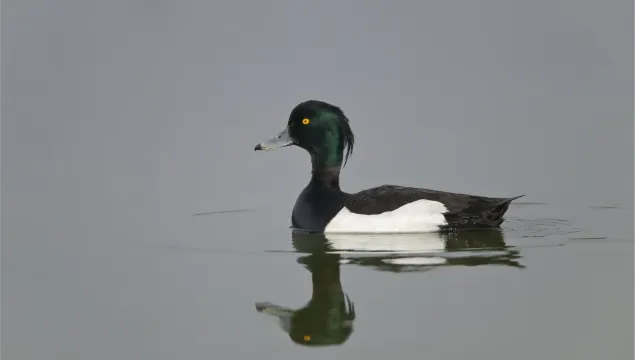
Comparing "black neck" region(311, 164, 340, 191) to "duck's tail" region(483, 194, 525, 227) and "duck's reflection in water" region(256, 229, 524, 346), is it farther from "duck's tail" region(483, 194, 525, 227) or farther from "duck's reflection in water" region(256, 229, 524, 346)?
"duck's tail" region(483, 194, 525, 227)

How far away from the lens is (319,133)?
7.12m

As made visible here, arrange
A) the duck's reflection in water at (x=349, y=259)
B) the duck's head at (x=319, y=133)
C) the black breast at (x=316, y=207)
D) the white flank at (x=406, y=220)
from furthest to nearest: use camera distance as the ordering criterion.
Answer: the duck's head at (x=319, y=133)
the black breast at (x=316, y=207)
the white flank at (x=406, y=220)
the duck's reflection in water at (x=349, y=259)

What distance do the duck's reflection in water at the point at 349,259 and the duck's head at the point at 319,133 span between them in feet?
2.81

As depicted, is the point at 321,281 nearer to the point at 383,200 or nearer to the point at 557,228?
the point at 383,200

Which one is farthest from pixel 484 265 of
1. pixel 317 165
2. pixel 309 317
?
pixel 317 165

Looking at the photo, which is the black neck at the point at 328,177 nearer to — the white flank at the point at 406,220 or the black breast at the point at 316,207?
the black breast at the point at 316,207

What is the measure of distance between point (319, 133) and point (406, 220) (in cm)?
117

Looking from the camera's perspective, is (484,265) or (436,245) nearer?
(484,265)

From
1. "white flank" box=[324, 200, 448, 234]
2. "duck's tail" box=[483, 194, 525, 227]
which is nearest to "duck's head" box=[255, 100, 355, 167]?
"white flank" box=[324, 200, 448, 234]

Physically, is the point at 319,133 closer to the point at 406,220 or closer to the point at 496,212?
the point at 406,220

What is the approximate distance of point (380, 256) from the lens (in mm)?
5488

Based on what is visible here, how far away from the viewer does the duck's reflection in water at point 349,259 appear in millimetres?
4277

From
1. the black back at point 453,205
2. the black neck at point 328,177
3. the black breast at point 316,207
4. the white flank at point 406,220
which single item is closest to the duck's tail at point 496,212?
the black back at point 453,205

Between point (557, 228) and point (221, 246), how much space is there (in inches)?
104
